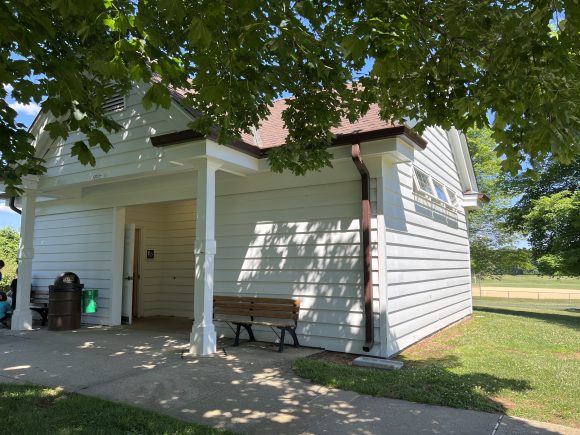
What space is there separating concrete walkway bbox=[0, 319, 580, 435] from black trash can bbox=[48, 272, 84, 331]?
4.98 ft

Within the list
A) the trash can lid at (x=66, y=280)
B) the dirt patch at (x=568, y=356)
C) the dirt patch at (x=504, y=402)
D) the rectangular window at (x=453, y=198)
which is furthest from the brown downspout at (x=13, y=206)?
the dirt patch at (x=568, y=356)

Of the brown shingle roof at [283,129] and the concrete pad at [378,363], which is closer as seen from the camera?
the concrete pad at [378,363]

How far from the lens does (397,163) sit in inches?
322

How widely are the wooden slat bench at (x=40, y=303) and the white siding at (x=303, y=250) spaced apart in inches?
194

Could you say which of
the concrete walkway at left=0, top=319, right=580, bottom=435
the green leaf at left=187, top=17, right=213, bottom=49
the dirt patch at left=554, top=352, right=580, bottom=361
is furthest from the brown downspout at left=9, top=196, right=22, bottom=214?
the dirt patch at left=554, top=352, right=580, bottom=361

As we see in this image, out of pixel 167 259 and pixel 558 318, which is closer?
pixel 167 259

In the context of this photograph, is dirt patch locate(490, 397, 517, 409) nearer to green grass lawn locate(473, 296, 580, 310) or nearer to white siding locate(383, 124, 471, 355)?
Answer: white siding locate(383, 124, 471, 355)

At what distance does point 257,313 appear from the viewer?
812 cm

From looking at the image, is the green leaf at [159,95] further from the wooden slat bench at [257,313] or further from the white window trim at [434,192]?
the white window trim at [434,192]

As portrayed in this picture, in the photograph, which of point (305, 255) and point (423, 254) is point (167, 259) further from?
point (423, 254)

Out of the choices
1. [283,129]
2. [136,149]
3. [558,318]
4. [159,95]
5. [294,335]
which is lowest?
[558,318]

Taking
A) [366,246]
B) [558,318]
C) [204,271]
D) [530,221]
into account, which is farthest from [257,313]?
[530,221]

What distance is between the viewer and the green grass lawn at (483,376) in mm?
4887

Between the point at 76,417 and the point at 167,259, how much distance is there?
342 inches
